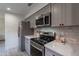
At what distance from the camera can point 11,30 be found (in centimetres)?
187

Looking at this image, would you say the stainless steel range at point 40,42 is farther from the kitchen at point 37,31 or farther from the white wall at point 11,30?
the white wall at point 11,30

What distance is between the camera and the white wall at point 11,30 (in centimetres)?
186

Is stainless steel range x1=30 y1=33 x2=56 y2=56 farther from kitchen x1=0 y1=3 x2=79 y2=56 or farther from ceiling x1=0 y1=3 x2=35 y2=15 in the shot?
ceiling x1=0 y1=3 x2=35 y2=15

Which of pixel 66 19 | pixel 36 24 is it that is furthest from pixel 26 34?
pixel 66 19

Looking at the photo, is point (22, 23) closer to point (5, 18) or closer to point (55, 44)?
point (5, 18)

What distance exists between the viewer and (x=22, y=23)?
1.93 m

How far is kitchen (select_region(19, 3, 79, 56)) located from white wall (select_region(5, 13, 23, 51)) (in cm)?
9

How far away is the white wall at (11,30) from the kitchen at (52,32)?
88 mm

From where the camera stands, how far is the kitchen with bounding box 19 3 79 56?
1.90 m

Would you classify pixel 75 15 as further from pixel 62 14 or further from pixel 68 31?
pixel 68 31

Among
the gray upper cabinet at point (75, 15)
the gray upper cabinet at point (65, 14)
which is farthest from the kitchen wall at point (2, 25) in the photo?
the gray upper cabinet at point (75, 15)

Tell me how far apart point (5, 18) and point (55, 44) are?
33.8 inches

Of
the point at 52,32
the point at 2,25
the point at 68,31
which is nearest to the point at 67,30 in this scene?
the point at 68,31

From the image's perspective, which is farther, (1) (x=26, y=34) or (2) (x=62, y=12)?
(2) (x=62, y=12)
